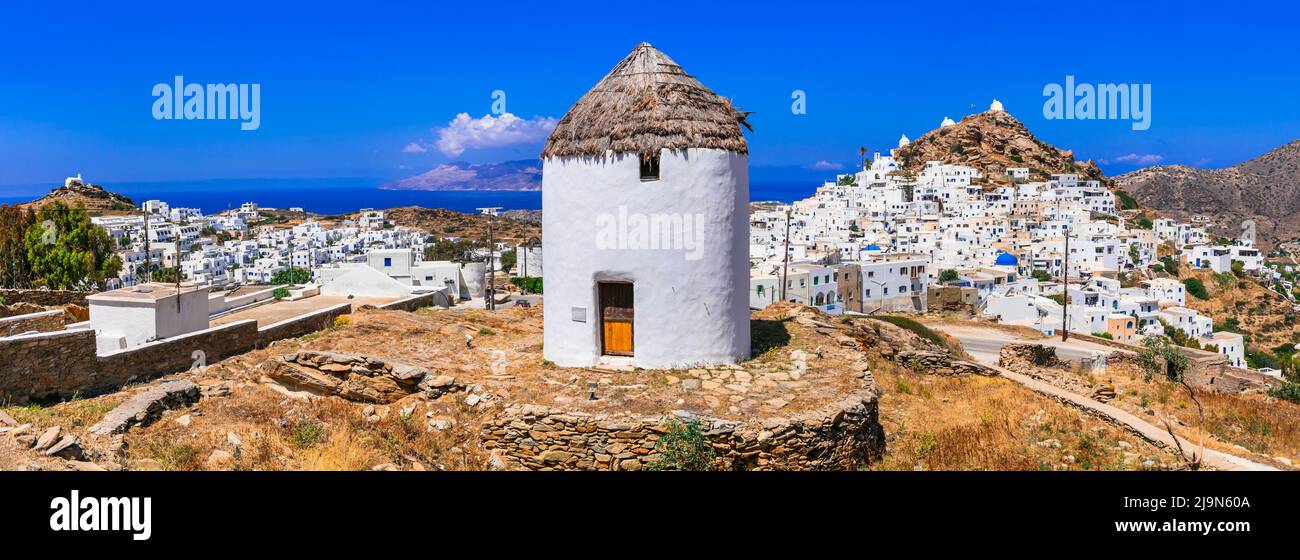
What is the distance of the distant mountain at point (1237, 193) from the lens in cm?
13575

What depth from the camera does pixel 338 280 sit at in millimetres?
22750

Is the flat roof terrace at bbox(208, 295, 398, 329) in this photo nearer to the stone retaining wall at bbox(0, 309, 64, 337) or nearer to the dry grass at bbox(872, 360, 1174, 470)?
the stone retaining wall at bbox(0, 309, 64, 337)

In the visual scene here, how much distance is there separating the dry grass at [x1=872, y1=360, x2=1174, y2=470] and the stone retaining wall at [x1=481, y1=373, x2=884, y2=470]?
1.13 metres

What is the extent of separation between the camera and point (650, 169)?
11023 mm

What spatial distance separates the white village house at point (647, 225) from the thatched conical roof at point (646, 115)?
0.02 meters

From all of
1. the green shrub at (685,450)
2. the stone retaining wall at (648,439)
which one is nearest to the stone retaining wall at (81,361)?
the stone retaining wall at (648,439)

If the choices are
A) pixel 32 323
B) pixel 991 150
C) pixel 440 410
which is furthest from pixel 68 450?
pixel 991 150

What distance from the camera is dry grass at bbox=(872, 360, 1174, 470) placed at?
358 inches

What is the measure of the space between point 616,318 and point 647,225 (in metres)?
1.52

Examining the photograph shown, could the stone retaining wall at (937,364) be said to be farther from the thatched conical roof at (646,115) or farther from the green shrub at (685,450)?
the green shrub at (685,450)

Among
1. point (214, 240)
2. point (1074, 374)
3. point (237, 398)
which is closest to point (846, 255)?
point (1074, 374)

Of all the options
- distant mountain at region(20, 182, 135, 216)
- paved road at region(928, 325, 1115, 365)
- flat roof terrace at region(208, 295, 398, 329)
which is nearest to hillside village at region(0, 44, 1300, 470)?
flat roof terrace at region(208, 295, 398, 329)
